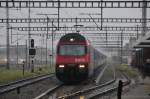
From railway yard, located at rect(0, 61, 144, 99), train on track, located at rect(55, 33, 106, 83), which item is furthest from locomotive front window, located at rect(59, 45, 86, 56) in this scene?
railway yard, located at rect(0, 61, 144, 99)

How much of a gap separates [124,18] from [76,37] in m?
20.5

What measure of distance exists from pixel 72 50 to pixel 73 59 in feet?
1.99

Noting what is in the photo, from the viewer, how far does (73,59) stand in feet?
84.6

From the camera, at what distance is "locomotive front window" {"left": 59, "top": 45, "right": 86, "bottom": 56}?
25.9 m

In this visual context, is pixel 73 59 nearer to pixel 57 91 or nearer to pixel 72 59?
pixel 72 59

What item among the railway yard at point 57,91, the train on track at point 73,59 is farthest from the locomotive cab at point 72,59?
the railway yard at point 57,91

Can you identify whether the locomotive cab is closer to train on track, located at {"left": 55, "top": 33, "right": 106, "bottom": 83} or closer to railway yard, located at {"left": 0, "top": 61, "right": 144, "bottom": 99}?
train on track, located at {"left": 55, "top": 33, "right": 106, "bottom": 83}

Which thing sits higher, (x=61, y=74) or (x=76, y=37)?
(x=76, y=37)

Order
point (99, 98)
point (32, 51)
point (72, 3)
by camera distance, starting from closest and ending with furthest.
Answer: point (99, 98)
point (72, 3)
point (32, 51)

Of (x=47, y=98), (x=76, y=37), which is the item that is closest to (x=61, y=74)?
(x=76, y=37)

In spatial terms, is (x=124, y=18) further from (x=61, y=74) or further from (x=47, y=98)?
(x=47, y=98)

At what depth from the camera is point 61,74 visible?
25.7m

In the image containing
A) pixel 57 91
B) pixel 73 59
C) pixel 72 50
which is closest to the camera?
pixel 57 91

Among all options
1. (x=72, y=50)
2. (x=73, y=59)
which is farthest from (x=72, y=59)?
(x=72, y=50)
